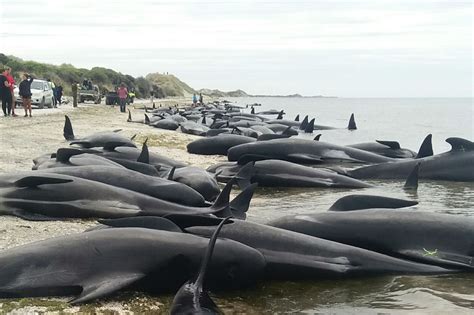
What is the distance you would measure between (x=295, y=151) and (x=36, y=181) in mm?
6890

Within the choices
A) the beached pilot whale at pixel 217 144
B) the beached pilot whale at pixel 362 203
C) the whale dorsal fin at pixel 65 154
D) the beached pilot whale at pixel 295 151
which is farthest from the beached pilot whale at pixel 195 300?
the beached pilot whale at pixel 217 144

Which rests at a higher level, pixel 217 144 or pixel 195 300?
pixel 217 144

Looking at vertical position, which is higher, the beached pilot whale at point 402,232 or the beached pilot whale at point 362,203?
the beached pilot whale at point 362,203

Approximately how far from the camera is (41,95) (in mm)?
34219

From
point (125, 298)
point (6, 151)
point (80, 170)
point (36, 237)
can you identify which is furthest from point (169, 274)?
point (6, 151)

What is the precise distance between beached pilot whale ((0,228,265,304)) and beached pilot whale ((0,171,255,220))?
141 centimetres

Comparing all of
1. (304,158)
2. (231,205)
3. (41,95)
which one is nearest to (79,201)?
(231,205)

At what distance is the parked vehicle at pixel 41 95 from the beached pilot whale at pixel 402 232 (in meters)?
30.3

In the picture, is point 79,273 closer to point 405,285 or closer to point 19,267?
point 19,267

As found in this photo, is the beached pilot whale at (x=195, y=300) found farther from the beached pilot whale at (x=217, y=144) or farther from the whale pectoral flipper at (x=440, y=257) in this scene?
the beached pilot whale at (x=217, y=144)

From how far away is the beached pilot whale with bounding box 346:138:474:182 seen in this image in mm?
10977

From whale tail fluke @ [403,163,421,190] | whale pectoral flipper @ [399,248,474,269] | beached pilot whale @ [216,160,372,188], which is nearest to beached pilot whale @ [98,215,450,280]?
whale pectoral flipper @ [399,248,474,269]

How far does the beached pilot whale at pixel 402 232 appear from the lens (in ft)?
18.6

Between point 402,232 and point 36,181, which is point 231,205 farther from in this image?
point 36,181
